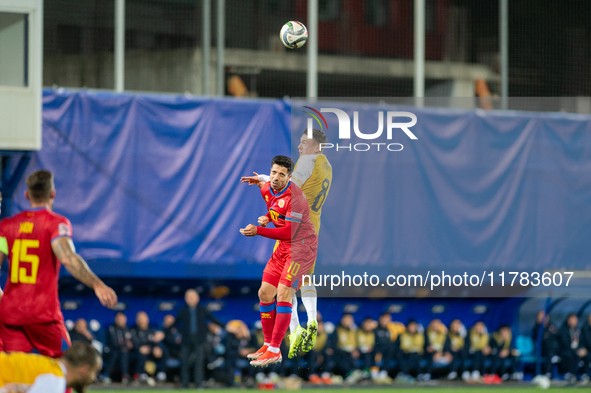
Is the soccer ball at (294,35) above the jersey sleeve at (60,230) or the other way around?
above

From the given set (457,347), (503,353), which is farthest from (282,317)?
(503,353)

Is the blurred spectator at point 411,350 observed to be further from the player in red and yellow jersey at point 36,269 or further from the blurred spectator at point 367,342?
the player in red and yellow jersey at point 36,269

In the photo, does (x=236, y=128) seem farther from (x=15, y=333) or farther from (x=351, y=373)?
(x=15, y=333)

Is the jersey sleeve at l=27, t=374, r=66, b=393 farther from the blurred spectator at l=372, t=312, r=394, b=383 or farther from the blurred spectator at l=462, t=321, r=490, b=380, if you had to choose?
the blurred spectator at l=462, t=321, r=490, b=380

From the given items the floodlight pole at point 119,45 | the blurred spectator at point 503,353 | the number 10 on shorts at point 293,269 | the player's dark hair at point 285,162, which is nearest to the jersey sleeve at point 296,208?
the player's dark hair at point 285,162

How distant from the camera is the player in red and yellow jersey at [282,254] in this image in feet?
20.6

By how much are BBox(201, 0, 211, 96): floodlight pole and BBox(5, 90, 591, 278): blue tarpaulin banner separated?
190 cm

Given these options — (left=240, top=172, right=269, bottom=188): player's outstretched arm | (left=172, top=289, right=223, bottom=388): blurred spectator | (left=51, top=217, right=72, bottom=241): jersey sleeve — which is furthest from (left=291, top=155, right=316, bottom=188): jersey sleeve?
(left=172, top=289, right=223, bottom=388): blurred spectator

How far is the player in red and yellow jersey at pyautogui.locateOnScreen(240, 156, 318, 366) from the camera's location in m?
6.27

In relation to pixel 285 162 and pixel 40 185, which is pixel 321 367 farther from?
pixel 285 162

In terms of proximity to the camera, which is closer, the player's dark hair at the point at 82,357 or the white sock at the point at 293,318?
the white sock at the point at 293,318

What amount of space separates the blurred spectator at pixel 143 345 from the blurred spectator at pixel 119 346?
21cm

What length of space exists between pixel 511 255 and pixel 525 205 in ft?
5.92

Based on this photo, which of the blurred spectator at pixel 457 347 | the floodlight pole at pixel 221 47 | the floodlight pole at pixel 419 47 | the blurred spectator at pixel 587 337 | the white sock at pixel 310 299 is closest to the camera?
the white sock at pixel 310 299
